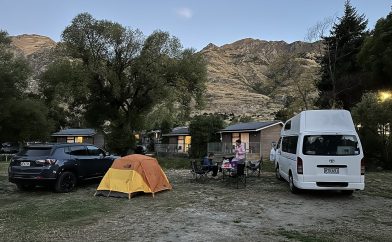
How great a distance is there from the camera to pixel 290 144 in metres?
13.1

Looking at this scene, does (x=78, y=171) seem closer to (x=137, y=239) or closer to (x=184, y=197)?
(x=184, y=197)

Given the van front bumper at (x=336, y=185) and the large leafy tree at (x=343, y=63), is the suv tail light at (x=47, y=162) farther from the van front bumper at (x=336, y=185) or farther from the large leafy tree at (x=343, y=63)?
the large leafy tree at (x=343, y=63)

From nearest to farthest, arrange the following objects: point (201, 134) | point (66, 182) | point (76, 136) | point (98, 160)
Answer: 1. point (66, 182)
2. point (98, 160)
3. point (201, 134)
4. point (76, 136)

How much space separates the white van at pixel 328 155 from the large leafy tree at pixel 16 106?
110 ft

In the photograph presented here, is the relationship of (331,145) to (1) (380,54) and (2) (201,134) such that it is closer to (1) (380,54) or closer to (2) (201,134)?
(1) (380,54)

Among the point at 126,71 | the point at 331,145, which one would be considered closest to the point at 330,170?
the point at 331,145

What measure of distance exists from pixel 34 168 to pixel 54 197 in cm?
116

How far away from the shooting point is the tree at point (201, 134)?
44594 millimetres

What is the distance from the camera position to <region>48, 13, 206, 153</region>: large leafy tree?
33.8m

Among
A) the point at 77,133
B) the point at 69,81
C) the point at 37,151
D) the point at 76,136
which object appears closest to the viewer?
the point at 37,151

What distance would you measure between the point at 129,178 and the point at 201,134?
111 ft

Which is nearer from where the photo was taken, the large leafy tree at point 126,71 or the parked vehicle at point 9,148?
the large leafy tree at point 126,71

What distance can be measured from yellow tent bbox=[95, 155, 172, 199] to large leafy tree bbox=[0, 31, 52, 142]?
99.3 feet

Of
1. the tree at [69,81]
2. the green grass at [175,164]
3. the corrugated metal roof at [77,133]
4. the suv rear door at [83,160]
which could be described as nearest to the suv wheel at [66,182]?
the suv rear door at [83,160]
